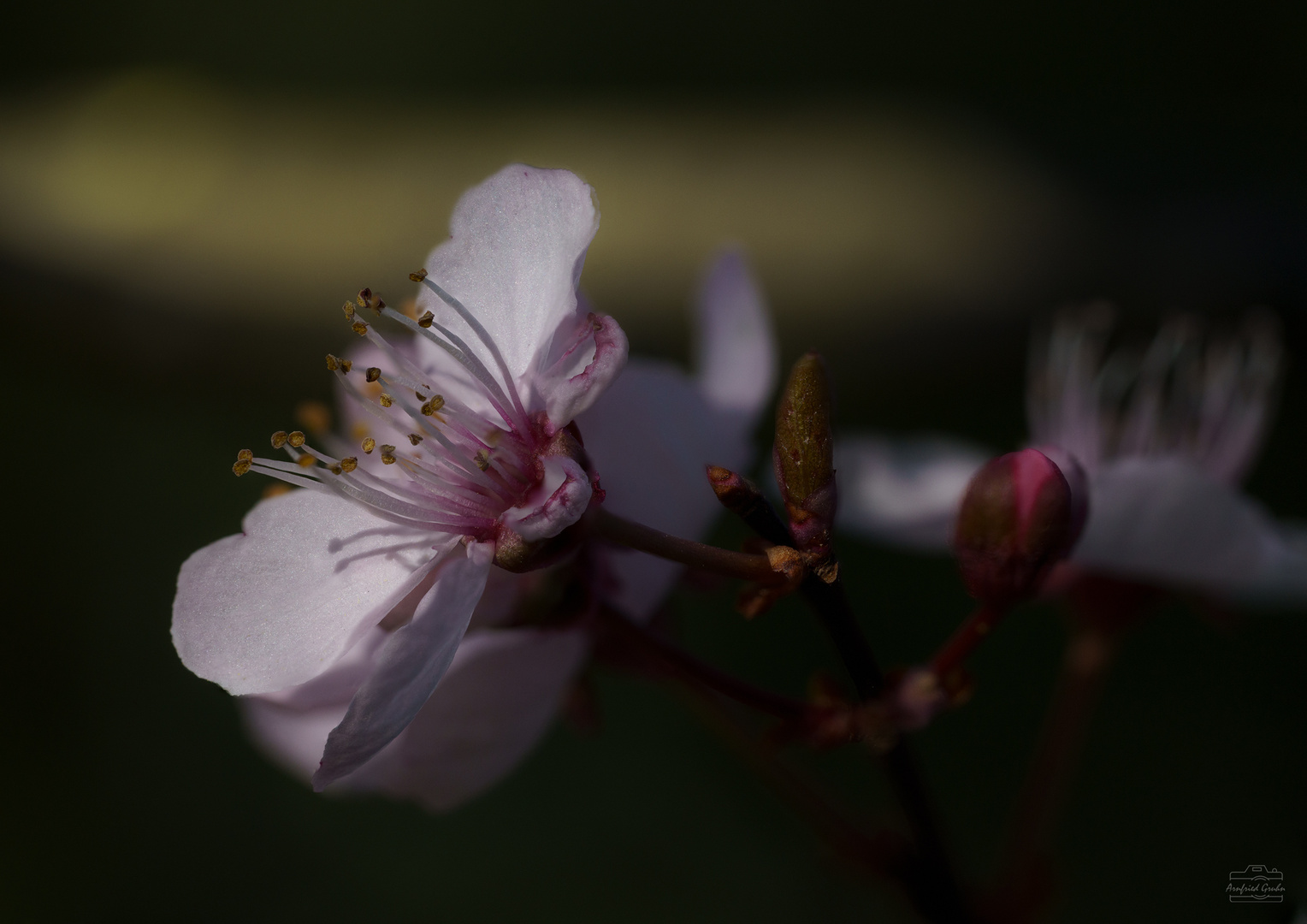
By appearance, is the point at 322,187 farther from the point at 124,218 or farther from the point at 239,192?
the point at 124,218

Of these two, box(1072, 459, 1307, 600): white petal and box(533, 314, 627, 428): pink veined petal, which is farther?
box(1072, 459, 1307, 600): white petal

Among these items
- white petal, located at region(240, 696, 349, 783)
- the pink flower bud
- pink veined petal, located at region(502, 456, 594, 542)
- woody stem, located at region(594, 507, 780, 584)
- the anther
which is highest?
the anther

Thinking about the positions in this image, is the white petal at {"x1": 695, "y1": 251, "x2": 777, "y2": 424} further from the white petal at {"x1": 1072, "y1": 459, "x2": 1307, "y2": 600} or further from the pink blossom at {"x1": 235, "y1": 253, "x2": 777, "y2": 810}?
the white petal at {"x1": 1072, "y1": 459, "x2": 1307, "y2": 600}

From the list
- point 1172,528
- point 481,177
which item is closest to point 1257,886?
point 1172,528

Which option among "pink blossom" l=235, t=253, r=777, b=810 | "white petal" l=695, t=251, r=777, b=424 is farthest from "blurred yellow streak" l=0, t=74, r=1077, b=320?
"pink blossom" l=235, t=253, r=777, b=810

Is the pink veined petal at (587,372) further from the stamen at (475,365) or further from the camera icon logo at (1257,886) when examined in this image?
the camera icon logo at (1257,886)

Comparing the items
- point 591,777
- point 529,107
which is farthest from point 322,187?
point 591,777
